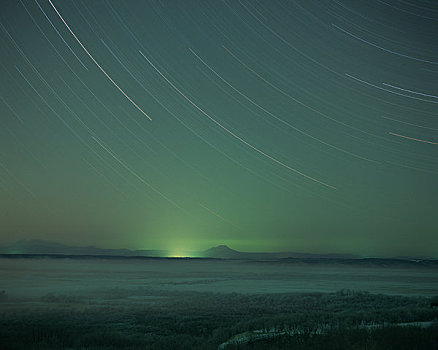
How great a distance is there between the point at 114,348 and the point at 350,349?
8.42m

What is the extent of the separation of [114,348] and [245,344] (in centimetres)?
501

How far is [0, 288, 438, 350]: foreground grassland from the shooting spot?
13.1 meters

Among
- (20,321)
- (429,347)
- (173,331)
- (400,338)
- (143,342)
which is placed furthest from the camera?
(20,321)

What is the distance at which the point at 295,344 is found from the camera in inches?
504

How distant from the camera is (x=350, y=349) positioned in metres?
11.1

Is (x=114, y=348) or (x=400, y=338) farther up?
(x=400, y=338)

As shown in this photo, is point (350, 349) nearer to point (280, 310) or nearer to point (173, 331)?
point (173, 331)

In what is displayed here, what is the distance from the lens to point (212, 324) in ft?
73.3

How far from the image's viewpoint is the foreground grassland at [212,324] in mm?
13102

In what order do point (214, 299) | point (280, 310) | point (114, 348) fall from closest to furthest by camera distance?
point (114, 348)
point (280, 310)
point (214, 299)

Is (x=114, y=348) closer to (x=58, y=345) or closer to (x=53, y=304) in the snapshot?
(x=58, y=345)

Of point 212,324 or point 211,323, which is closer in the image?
point 212,324

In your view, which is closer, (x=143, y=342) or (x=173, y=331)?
(x=143, y=342)

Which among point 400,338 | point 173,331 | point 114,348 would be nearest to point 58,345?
point 114,348
